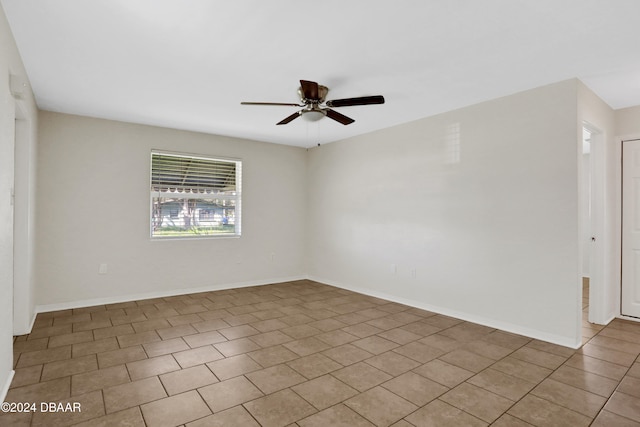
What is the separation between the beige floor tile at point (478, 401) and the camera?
2053 millimetres

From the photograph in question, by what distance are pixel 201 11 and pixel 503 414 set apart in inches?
120

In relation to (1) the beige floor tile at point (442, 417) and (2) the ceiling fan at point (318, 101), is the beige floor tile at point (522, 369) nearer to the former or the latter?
(1) the beige floor tile at point (442, 417)

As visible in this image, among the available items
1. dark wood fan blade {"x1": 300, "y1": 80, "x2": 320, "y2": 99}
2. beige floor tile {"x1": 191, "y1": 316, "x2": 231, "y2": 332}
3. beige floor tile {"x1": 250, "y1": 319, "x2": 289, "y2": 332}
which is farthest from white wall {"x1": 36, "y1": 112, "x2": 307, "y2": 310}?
dark wood fan blade {"x1": 300, "y1": 80, "x2": 320, "y2": 99}

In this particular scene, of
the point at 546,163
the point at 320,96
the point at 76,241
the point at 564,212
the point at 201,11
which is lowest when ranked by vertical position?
the point at 76,241

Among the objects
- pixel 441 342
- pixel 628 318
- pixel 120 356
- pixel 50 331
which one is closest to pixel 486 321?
pixel 441 342

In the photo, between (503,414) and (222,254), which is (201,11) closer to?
(503,414)

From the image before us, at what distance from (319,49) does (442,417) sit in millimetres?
2588

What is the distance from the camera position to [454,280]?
3.97 m

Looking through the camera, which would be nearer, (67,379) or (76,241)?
(67,379)

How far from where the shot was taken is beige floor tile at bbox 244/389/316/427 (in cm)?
197

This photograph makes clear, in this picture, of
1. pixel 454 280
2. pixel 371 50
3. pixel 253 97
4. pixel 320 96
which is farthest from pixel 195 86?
pixel 454 280

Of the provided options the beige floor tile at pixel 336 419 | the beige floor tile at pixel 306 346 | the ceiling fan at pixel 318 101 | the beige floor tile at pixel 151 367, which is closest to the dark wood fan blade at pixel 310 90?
the ceiling fan at pixel 318 101

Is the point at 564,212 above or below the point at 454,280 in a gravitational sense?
above

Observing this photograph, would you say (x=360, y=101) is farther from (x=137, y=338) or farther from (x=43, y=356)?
(x=43, y=356)
